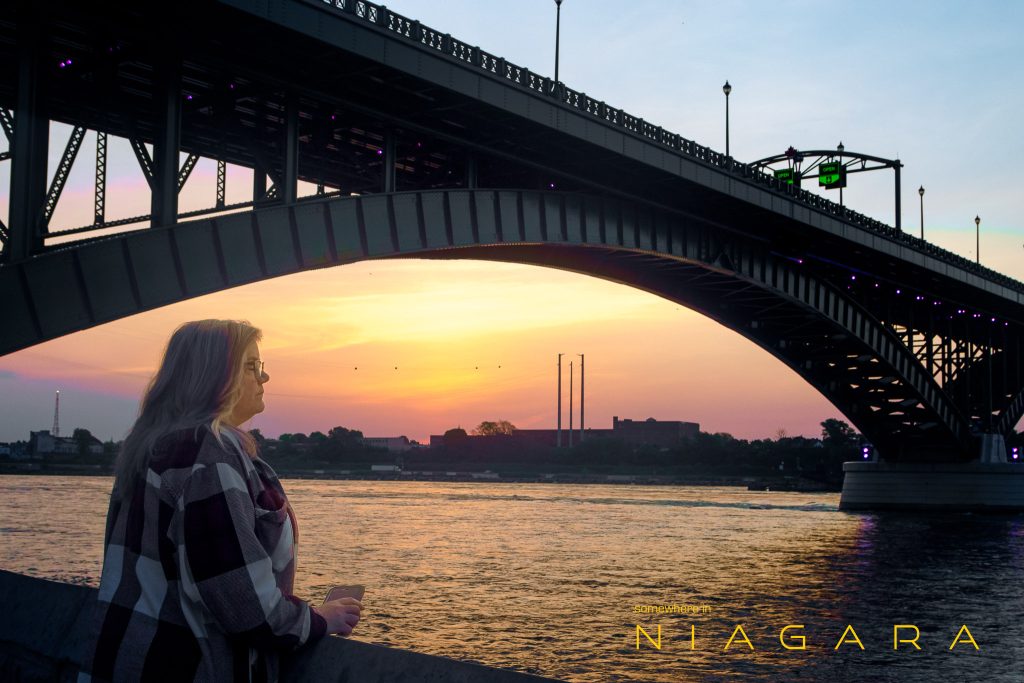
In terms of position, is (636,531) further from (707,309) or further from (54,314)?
(54,314)

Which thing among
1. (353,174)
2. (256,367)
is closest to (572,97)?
(353,174)

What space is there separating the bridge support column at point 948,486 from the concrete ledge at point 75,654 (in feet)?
187

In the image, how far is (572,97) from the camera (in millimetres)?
28172

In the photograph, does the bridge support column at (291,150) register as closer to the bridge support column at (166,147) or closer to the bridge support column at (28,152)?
the bridge support column at (166,147)

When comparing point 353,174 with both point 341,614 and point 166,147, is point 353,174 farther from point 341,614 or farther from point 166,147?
point 341,614

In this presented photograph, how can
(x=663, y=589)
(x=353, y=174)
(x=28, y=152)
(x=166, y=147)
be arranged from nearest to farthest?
(x=28, y=152) < (x=166, y=147) < (x=663, y=589) < (x=353, y=174)

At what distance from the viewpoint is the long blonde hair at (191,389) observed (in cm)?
309

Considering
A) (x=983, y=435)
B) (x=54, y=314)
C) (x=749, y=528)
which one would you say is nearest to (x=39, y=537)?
(x=54, y=314)

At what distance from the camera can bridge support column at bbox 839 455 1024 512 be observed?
57.1m

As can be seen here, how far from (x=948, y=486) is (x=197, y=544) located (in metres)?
60.1

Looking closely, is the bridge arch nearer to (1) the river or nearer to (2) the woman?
(1) the river

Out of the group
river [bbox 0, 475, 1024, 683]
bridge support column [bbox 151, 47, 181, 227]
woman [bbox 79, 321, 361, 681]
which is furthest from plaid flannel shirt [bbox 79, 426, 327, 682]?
bridge support column [bbox 151, 47, 181, 227]

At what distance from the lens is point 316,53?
824 inches

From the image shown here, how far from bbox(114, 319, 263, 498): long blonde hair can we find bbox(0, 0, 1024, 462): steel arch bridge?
47.0 ft
